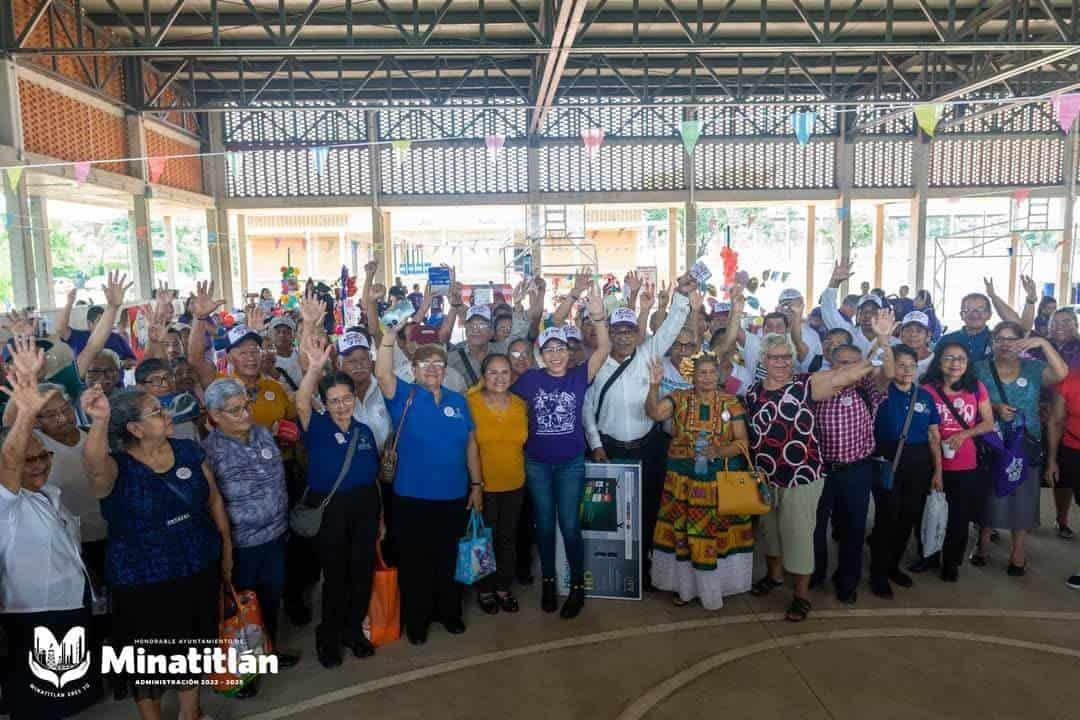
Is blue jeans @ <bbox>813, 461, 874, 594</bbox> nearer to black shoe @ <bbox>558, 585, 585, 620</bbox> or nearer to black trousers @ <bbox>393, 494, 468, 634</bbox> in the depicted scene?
black shoe @ <bbox>558, 585, 585, 620</bbox>

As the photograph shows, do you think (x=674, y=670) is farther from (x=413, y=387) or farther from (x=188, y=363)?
(x=188, y=363)

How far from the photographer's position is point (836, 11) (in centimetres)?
1227

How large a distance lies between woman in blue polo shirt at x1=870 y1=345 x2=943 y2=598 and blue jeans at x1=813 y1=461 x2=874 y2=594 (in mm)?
160

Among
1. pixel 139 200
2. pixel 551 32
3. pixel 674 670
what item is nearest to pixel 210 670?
pixel 674 670

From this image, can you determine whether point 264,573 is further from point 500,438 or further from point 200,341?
point 200,341

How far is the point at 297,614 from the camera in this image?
3998 mm

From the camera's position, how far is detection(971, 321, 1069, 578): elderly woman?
4.42 m

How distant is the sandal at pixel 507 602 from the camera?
4.07 m

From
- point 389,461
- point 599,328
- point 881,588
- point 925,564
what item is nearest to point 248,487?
point 389,461

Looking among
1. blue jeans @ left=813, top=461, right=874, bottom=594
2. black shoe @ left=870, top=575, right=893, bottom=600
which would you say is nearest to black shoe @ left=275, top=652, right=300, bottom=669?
blue jeans @ left=813, top=461, right=874, bottom=594

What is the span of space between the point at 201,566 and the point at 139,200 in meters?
12.1

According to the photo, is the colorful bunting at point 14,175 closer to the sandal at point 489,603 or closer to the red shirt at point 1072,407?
the sandal at point 489,603

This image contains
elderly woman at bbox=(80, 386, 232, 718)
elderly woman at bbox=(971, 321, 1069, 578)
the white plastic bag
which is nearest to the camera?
elderly woman at bbox=(80, 386, 232, 718)

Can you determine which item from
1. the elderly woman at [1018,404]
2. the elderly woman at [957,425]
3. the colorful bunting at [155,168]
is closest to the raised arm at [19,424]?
the elderly woman at [957,425]
